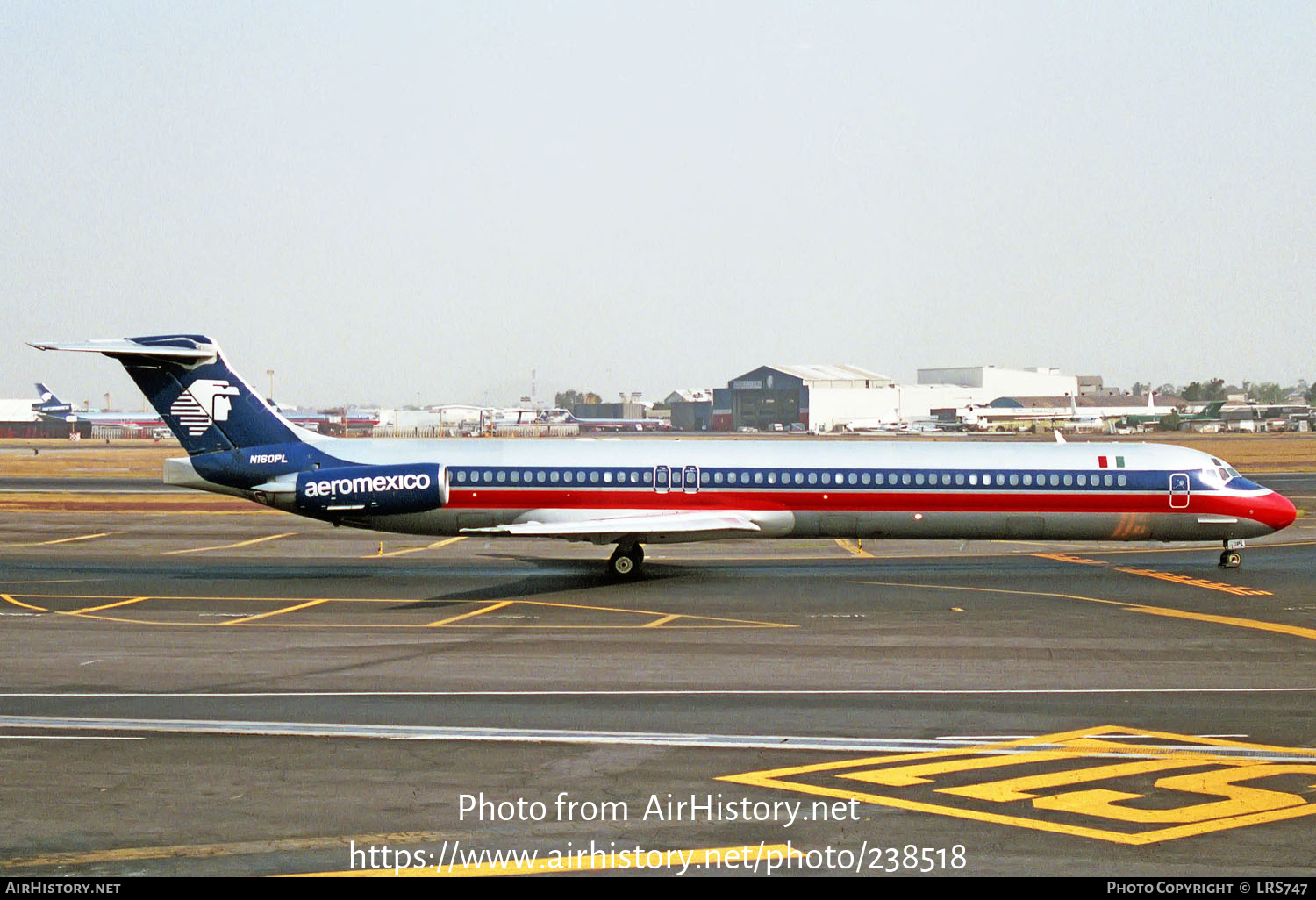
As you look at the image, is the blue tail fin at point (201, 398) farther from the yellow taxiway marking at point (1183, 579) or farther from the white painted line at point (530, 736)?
the yellow taxiway marking at point (1183, 579)

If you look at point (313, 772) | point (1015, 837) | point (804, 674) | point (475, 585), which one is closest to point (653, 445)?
point (475, 585)

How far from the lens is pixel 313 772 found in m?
13.3

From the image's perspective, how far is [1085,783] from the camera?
502 inches

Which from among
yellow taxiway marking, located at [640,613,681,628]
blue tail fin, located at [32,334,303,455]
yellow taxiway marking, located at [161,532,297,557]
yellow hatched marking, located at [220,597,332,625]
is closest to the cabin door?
yellow taxiway marking, located at [640,613,681,628]

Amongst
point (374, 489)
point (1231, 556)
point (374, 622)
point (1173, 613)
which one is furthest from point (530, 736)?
point (1231, 556)

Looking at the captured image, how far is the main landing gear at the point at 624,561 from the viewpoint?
30.5 metres

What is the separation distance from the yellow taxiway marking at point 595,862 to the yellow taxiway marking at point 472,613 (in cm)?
1329

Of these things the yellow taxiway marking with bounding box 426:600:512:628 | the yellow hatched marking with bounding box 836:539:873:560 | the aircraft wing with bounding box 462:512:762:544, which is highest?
the aircraft wing with bounding box 462:512:762:544

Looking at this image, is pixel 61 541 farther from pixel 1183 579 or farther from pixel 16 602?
pixel 1183 579

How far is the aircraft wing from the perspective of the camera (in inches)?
1139

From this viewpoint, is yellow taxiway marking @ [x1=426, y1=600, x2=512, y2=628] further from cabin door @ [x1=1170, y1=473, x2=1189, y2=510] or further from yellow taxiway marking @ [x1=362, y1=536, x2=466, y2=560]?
cabin door @ [x1=1170, y1=473, x2=1189, y2=510]

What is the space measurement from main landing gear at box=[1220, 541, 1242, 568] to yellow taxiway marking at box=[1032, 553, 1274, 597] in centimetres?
177

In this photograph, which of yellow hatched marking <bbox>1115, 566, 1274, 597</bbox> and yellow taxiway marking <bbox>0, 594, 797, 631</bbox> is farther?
yellow hatched marking <bbox>1115, 566, 1274, 597</bbox>

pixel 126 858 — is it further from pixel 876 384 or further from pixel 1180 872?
pixel 876 384
